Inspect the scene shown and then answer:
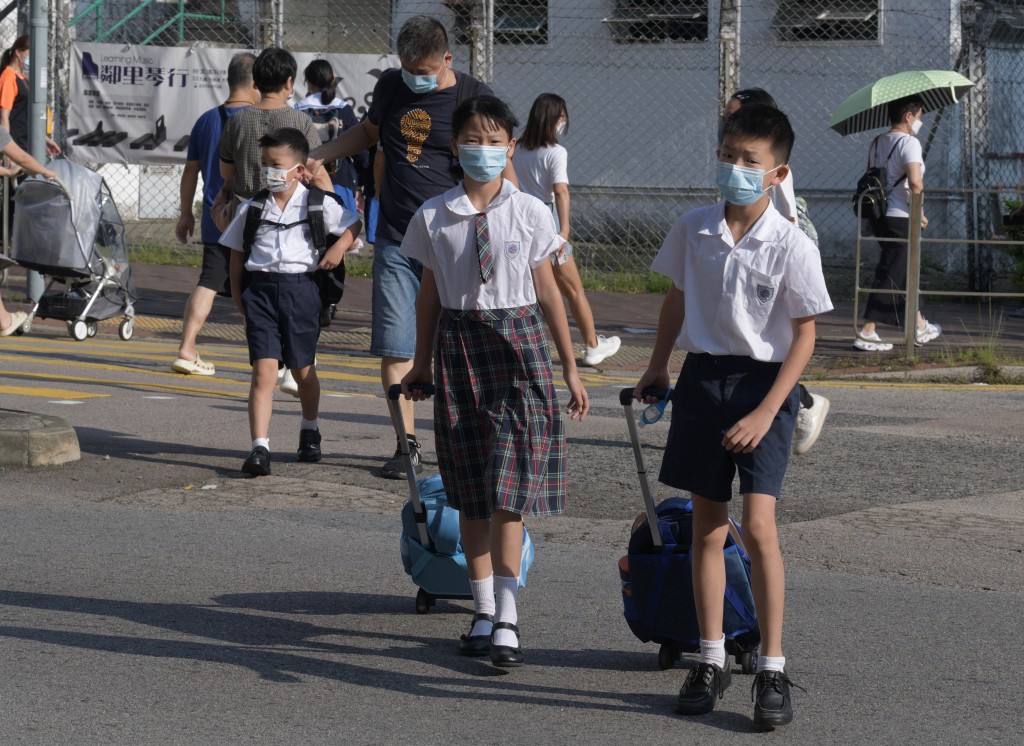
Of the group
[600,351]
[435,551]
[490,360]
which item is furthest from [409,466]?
[600,351]

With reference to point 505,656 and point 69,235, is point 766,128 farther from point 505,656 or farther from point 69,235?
point 69,235

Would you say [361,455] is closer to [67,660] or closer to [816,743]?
[67,660]

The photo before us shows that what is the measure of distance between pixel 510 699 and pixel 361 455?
12.3ft

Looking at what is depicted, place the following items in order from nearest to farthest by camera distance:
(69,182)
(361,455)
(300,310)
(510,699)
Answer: (510,699) → (300,310) → (361,455) → (69,182)

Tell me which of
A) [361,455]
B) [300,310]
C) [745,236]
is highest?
[745,236]

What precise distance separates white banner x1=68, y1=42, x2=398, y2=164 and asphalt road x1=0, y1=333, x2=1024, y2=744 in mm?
8078

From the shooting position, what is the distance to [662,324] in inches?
171

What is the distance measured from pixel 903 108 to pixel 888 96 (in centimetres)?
15

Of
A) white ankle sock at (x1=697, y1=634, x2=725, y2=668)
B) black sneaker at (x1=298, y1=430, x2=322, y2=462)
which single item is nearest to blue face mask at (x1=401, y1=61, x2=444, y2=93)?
black sneaker at (x1=298, y1=430, x2=322, y2=462)

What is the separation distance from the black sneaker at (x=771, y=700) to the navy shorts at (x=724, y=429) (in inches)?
18.7

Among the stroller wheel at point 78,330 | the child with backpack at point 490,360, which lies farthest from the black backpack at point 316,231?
the stroller wheel at point 78,330

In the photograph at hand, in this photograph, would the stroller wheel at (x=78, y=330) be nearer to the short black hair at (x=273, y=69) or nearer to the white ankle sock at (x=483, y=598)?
the short black hair at (x=273, y=69)

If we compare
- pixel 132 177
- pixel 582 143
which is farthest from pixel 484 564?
pixel 132 177

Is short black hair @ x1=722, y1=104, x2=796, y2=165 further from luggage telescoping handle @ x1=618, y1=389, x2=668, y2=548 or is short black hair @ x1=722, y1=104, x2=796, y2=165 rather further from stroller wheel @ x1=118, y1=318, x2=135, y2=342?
stroller wheel @ x1=118, y1=318, x2=135, y2=342
